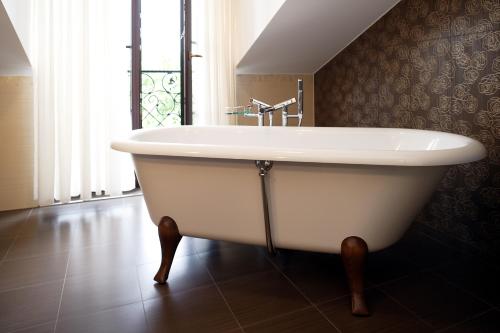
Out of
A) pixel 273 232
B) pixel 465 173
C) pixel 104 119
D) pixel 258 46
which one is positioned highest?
pixel 258 46

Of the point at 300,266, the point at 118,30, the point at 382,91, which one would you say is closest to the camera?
the point at 300,266

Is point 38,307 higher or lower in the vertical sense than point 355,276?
lower

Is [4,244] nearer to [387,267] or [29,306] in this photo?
[29,306]

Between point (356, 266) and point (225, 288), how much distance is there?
52 centimetres

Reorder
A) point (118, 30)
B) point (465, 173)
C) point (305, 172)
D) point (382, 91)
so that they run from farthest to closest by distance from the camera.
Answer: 1. point (118, 30)
2. point (382, 91)
3. point (465, 173)
4. point (305, 172)

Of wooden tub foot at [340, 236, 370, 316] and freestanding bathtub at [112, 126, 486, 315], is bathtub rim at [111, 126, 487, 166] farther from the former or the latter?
wooden tub foot at [340, 236, 370, 316]

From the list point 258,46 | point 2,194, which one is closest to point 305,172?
point 258,46

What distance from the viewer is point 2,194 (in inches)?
88.3

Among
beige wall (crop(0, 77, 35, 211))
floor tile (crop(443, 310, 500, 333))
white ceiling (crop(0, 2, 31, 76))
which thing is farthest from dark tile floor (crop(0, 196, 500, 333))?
white ceiling (crop(0, 2, 31, 76))

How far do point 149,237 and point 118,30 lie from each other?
4.93 ft

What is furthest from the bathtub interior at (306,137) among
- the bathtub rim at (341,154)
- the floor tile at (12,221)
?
the floor tile at (12,221)

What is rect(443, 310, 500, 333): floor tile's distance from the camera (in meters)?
1.06

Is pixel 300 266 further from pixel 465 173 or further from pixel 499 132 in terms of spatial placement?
pixel 499 132

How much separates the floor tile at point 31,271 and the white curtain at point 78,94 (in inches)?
33.1
